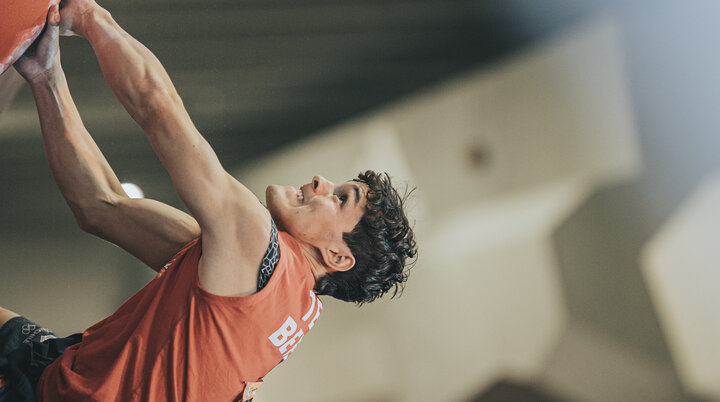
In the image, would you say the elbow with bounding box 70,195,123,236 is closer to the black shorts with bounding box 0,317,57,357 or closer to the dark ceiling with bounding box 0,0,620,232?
the black shorts with bounding box 0,317,57,357

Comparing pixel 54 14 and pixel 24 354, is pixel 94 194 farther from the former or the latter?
pixel 54 14

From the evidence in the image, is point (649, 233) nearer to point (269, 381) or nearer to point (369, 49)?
point (369, 49)

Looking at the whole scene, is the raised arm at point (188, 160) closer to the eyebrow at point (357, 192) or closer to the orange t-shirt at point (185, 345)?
the orange t-shirt at point (185, 345)

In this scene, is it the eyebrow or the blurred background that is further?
the blurred background

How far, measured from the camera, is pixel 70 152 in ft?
4.82

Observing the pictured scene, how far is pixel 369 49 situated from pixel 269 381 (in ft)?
4.40

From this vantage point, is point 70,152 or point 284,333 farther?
point 70,152

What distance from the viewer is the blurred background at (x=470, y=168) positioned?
205 cm

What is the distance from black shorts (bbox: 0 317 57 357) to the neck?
69 centimetres

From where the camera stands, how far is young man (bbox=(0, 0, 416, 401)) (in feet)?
3.71

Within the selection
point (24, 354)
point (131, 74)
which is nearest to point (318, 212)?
point (131, 74)

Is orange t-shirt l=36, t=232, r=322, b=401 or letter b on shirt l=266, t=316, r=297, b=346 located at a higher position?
orange t-shirt l=36, t=232, r=322, b=401

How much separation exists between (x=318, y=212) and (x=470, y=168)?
104 cm

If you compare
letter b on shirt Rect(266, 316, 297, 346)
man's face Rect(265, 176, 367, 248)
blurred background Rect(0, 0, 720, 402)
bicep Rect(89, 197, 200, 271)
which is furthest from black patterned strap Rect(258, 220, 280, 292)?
blurred background Rect(0, 0, 720, 402)
